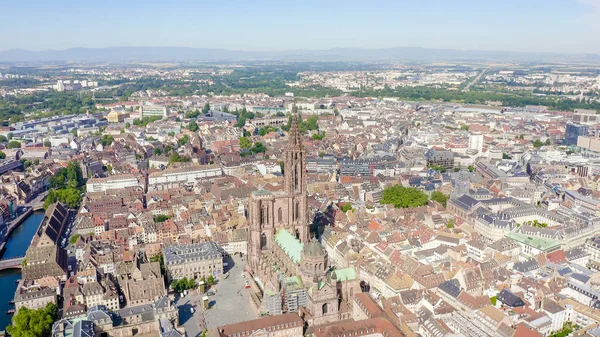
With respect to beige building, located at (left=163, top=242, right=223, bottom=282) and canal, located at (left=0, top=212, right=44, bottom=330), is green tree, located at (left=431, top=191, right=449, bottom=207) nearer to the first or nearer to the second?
beige building, located at (left=163, top=242, right=223, bottom=282)

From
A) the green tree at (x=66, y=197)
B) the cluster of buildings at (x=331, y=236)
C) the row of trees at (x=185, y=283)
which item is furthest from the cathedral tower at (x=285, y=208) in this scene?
the green tree at (x=66, y=197)

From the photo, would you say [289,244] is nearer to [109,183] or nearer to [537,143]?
[109,183]

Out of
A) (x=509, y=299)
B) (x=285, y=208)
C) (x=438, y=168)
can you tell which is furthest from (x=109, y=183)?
(x=509, y=299)

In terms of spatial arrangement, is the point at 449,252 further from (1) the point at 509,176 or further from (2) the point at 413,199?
(1) the point at 509,176

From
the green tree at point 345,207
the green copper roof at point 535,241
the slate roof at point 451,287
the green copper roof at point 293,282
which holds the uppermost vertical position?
the green copper roof at point 293,282

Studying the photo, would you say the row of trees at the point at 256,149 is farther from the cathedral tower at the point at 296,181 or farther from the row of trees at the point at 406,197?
the cathedral tower at the point at 296,181

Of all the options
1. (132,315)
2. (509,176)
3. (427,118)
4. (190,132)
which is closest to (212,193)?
(132,315)
